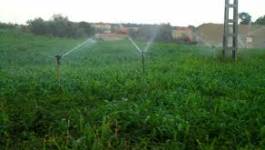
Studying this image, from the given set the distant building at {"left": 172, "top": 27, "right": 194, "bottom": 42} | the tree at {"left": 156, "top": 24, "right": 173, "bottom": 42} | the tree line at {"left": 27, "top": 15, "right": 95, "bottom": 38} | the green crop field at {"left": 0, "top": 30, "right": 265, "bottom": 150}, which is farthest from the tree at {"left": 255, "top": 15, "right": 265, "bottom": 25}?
the green crop field at {"left": 0, "top": 30, "right": 265, "bottom": 150}

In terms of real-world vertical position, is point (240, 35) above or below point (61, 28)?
below

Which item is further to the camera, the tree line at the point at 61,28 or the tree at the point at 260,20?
the tree at the point at 260,20

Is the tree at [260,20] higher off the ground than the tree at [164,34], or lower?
higher

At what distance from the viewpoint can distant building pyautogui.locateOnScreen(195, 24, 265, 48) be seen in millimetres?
50750

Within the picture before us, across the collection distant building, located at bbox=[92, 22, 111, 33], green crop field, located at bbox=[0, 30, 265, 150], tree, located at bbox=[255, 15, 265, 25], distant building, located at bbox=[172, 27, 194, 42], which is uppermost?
tree, located at bbox=[255, 15, 265, 25]

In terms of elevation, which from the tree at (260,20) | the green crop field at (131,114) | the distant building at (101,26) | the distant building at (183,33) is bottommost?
the green crop field at (131,114)

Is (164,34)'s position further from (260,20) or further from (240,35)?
(260,20)

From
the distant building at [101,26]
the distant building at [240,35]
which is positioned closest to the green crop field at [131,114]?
the distant building at [101,26]

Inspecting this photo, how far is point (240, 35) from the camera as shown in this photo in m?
52.5

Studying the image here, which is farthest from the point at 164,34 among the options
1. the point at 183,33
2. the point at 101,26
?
the point at 183,33

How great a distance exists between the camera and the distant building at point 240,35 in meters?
50.8

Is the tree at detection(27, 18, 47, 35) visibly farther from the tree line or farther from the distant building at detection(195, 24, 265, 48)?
the distant building at detection(195, 24, 265, 48)

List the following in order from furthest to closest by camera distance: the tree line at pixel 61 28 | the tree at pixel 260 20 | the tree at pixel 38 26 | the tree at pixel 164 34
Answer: the tree at pixel 260 20
the tree at pixel 164 34
the tree at pixel 38 26
the tree line at pixel 61 28

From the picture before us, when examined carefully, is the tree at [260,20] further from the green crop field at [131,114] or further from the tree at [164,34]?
the green crop field at [131,114]
